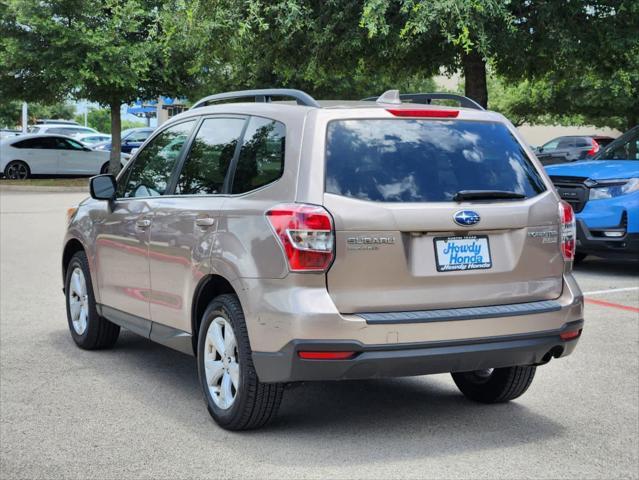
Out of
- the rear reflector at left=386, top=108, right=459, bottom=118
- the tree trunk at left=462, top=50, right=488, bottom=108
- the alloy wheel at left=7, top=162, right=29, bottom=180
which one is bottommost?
the alloy wheel at left=7, top=162, right=29, bottom=180

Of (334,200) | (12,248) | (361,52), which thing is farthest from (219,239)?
(361,52)

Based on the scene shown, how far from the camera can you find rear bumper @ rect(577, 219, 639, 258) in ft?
39.1

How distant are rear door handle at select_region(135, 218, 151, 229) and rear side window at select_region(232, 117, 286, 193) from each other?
105 centimetres

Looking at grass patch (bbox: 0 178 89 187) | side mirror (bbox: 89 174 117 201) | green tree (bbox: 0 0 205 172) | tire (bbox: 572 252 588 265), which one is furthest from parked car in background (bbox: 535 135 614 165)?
side mirror (bbox: 89 174 117 201)

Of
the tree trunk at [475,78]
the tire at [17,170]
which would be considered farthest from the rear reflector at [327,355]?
the tire at [17,170]

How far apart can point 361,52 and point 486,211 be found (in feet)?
48.1

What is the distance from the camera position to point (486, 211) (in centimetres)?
546

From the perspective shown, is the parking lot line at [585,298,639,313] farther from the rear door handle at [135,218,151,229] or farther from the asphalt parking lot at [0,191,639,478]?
the rear door handle at [135,218,151,229]

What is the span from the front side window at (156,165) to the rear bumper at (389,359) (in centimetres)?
191

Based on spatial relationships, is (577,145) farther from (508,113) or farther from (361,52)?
(361,52)

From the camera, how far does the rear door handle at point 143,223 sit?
670 centimetres

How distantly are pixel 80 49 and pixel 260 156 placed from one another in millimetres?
25084

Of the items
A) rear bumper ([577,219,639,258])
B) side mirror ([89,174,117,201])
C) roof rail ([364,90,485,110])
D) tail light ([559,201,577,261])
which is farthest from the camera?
rear bumper ([577,219,639,258])

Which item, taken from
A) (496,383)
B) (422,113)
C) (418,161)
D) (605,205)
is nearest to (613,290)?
(605,205)
